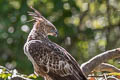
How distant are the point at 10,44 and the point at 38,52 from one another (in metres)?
5.04

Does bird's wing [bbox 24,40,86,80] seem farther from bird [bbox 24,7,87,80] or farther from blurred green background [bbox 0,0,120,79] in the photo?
blurred green background [bbox 0,0,120,79]

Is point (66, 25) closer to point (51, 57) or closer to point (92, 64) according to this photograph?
point (51, 57)

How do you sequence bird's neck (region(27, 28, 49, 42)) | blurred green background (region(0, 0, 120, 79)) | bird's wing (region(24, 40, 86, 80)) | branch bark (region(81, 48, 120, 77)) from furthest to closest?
blurred green background (region(0, 0, 120, 79)), bird's neck (region(27, 28, 49, 42)), bird's wing (region(24, 40, 86, 80)), branch bark (region(81, 48, 120, 77))

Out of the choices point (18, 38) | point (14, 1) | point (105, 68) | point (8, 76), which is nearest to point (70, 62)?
point (105, 68)

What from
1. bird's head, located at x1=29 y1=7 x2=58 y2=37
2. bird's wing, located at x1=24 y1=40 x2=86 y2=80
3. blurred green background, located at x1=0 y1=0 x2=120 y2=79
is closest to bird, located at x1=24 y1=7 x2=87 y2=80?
bird's wing, located at x1=24 y1=40 x2=86 y2=80

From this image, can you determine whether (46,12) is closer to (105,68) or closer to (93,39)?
A: (93,39)

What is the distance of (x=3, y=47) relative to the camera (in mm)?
11281

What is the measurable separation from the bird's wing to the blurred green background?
420 centimetres

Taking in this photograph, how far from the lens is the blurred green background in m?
10.8

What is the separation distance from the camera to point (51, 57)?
6266 millimetres

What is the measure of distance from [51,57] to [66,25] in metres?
4.93

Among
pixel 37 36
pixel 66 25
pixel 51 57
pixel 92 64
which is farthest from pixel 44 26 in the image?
pixel 66 25

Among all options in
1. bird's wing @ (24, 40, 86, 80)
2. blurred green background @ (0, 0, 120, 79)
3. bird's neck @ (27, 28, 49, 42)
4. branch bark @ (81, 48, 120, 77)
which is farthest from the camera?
blurred green background @ (0, 0, 120, 79)

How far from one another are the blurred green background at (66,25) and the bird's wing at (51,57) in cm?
420
